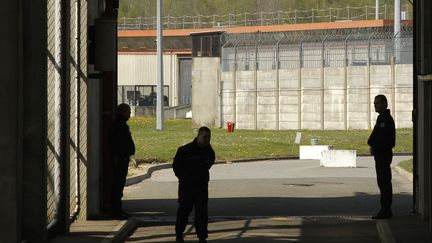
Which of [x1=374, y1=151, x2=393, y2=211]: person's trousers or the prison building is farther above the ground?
the prison building

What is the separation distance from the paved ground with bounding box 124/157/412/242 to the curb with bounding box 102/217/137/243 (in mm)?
122

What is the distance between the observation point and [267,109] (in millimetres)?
70812

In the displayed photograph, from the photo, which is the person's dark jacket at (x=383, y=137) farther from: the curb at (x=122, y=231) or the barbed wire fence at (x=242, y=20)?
the barbed wire fence at (x=242, y=20)

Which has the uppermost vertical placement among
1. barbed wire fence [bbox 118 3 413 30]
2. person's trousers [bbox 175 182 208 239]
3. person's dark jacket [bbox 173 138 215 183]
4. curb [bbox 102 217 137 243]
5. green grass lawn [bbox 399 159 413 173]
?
barbed wire fence [bbox 118 3 413 30]

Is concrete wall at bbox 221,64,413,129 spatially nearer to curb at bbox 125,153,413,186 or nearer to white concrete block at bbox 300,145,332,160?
curb at bbox 125,153,413,186

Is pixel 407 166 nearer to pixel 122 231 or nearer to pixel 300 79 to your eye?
pixel 122 231

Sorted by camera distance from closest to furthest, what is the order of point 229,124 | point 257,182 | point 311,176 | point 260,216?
point 260,216 → point 257,182 → point 311,176 → point 229,124

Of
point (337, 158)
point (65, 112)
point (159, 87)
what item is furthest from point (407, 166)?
point (159, 87)

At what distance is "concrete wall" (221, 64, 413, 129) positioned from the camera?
6588cm

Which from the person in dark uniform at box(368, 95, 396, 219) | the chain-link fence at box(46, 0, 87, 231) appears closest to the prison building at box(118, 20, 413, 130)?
the person in dark uniform at box(368, 95, 396, 219)

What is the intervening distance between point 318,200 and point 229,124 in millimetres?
42899
